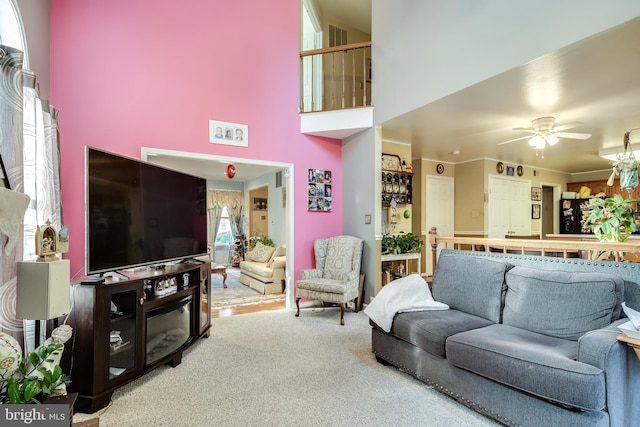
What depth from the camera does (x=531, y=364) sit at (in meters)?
1.65

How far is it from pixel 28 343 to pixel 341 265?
10.5ft

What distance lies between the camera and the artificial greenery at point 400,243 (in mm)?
4574

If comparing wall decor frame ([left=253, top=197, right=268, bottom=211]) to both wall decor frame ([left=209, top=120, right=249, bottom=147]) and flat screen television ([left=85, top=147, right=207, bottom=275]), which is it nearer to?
wall decor frame ([left=209, top=120, right=249, bottom=147])

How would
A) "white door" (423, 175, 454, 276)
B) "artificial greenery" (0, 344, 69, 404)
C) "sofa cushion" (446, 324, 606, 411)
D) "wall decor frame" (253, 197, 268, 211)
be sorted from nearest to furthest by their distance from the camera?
"artificial greenery" (0, 344, 69, 404), "sofa cushion" (446, 324, 606, 411), "white door" (423, 175, 454, 276), "wall decor frame" (253, 197, 268, 211)

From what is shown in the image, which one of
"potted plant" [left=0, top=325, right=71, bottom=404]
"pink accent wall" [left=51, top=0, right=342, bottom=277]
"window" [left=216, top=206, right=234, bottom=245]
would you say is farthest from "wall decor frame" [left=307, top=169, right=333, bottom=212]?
"window" [left=216, top=206, right=234, bottom=245]

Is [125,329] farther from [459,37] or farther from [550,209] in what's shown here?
[550,209]

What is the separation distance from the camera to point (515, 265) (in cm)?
254

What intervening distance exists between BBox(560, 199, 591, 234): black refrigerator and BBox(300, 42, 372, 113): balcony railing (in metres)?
5.88

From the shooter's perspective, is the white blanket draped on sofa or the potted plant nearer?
the potted plant

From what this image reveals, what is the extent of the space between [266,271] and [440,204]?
393cm

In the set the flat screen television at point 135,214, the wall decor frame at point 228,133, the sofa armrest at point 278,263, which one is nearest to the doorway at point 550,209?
the sofa armrest at point 278,263

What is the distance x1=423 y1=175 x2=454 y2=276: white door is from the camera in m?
6.41

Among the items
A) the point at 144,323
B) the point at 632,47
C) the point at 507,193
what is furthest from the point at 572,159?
the point at 144,323

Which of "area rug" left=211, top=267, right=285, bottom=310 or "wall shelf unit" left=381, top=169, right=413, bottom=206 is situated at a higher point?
"wall shelf unit" left=381, top=169, right=413, bottom=206
